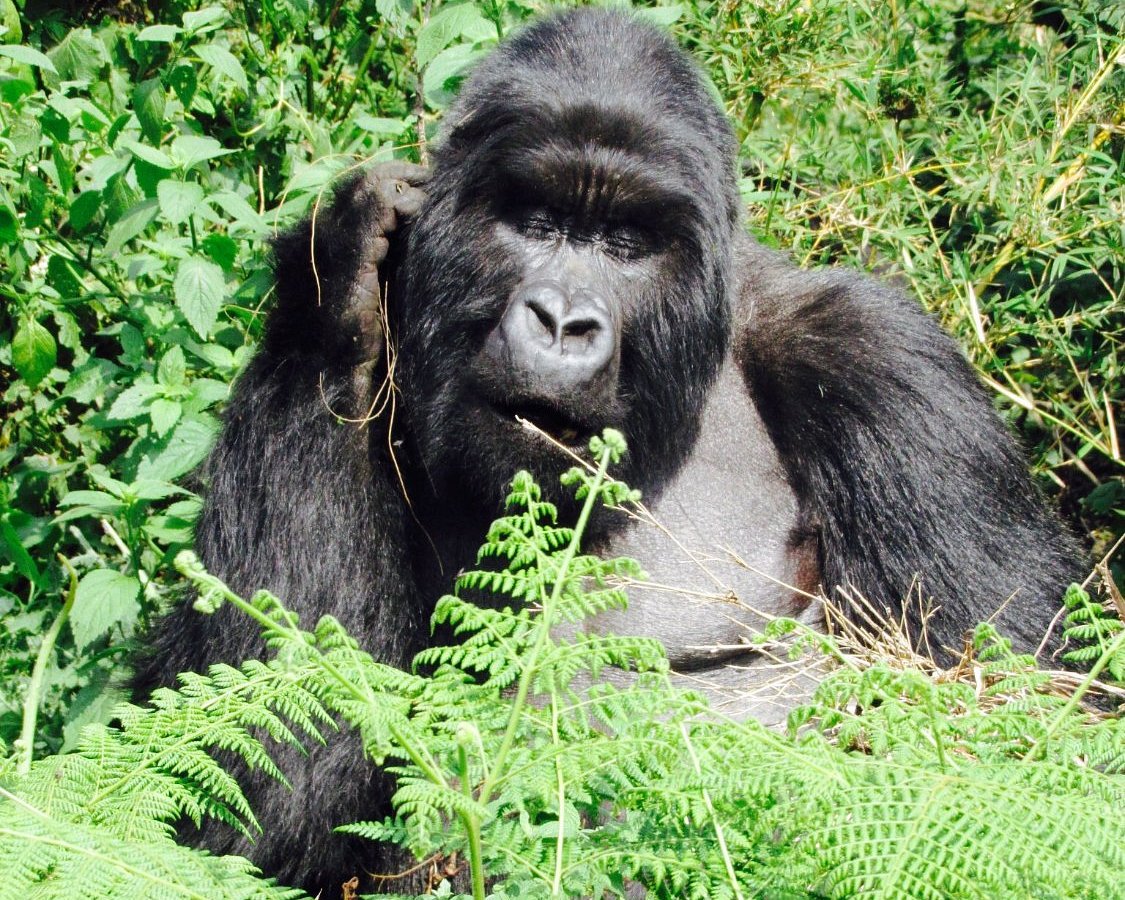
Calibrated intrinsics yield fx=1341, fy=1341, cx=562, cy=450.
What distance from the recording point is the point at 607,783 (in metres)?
1.88

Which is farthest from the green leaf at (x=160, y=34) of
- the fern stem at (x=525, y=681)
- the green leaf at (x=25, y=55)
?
the fern stem at (x=525, y=681)

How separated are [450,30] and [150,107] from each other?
2.96ft

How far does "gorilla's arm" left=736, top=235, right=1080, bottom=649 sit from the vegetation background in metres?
0.88

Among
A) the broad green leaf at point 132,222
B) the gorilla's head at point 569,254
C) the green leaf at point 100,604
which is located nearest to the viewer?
the gorilla's head at point 569,254

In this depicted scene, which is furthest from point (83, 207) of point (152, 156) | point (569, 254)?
point (569, 254)

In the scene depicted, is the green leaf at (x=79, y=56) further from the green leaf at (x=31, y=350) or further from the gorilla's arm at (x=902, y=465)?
the gorilla's arm at (x=902, y=465)

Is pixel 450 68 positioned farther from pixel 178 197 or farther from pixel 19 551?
pixel 19 551

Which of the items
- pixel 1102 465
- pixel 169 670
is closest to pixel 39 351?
pixel 169 670

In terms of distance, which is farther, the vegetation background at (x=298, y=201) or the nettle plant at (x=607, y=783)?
the vegetation background at (x=298, y=201)

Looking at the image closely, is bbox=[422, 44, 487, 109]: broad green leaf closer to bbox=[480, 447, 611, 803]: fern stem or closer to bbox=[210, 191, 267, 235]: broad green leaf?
bbox=[210, 191, 267, 235]: broad green leaf

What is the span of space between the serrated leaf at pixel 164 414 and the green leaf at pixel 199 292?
21 cm

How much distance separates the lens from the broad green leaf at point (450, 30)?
3961 mm

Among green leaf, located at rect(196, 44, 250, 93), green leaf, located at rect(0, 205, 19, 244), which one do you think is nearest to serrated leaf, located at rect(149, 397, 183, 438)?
green leaf, located at rect(0, 205, 19, 244)

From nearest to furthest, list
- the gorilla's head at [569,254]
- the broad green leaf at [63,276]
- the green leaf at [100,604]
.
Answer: the gorilla's head at [569,254]
the green leaf at [100,604]
the broad green leaf at [63,276]
